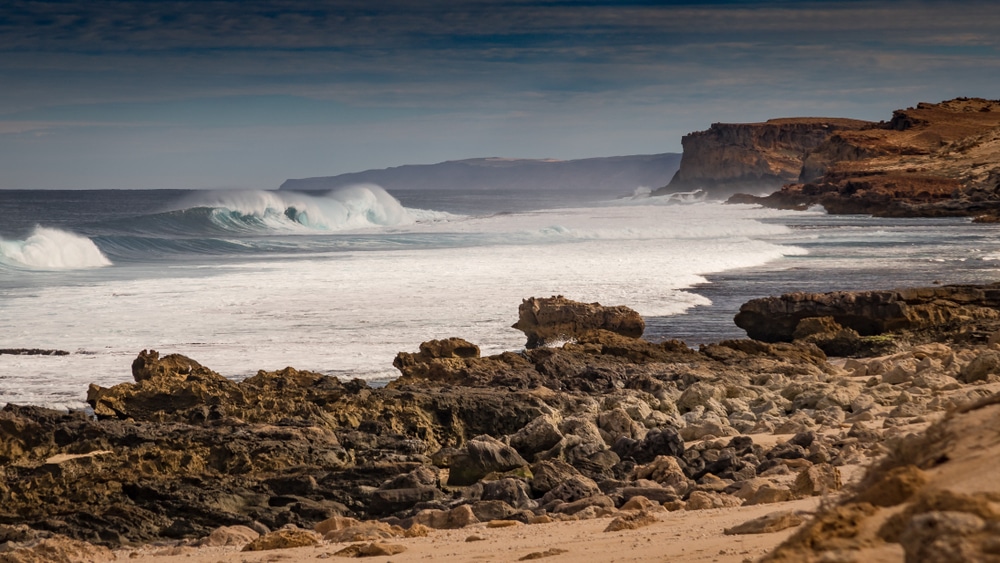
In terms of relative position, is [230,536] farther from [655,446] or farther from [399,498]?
[655,446]

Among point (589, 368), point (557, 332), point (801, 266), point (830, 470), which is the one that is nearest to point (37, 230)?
point (801, 266)

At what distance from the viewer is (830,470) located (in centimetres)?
→ 652

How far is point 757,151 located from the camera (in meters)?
138

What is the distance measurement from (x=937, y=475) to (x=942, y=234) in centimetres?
4053

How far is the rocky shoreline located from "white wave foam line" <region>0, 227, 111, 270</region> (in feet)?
73.7

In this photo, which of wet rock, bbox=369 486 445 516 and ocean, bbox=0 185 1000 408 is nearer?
wet rock, bbox=369 486 445 516

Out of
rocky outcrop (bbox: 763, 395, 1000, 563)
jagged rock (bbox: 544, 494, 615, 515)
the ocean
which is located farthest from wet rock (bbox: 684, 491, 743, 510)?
the ocean

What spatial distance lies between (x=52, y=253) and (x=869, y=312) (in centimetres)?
2636

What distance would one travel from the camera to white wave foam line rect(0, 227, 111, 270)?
3154 centimetres

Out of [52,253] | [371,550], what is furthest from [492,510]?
[52,253]

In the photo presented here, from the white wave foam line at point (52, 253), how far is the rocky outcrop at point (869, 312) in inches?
A: 846

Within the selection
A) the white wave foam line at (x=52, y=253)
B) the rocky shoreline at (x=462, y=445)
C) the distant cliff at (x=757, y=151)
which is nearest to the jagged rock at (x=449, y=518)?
the rocky shoreline at (x=462, y=445)

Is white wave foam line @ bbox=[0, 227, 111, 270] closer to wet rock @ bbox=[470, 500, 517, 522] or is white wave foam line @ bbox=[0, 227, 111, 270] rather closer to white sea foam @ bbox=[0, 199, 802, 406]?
white sea foam @ bbox=[0, 199, 802, 406]

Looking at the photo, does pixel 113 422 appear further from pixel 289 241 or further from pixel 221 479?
pixel 289 241
